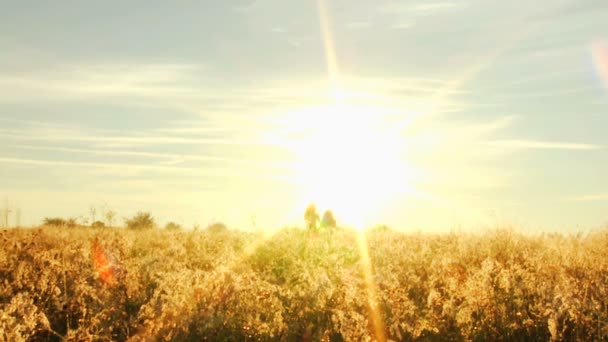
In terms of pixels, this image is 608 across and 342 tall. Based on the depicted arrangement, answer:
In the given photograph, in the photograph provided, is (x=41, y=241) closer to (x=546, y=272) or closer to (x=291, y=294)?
(x=291, y=294)

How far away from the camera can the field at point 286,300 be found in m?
6.41

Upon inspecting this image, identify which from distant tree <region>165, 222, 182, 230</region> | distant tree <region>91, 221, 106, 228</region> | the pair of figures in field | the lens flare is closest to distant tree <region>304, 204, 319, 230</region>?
the pair of figures in field

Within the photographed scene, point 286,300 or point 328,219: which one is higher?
point 328,219

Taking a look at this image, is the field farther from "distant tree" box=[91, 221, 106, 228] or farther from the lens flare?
"distant tree" box=[91, 221, 106, 228]

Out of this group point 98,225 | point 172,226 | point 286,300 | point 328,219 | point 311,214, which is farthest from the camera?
point 328,219

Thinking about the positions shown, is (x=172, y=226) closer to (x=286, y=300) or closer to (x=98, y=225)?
(x=98, y=225)

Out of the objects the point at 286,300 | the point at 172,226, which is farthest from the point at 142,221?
the point at 286,300

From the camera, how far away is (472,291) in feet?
24.1

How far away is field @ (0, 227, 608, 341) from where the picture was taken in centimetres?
641

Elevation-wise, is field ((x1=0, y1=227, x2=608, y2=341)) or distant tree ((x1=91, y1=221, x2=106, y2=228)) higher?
distant tree ((x1=91, y1=221, x2=106, y2=228))

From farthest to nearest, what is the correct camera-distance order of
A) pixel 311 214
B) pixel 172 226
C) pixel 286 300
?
pixel 311 214 → pixel 172 226 → pixel 286 300

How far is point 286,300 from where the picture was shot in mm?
7258

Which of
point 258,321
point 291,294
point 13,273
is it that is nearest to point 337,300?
point 291,294

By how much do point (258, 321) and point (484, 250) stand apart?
573 centimetres
